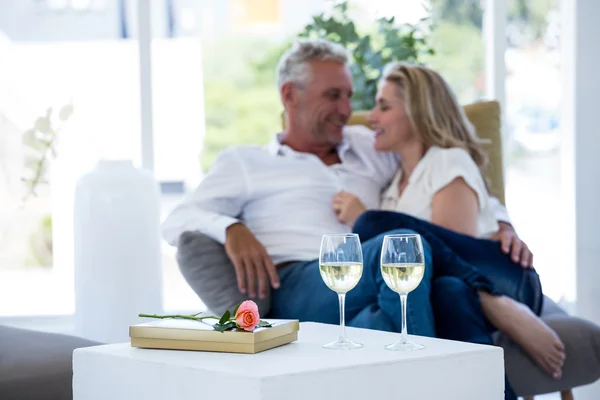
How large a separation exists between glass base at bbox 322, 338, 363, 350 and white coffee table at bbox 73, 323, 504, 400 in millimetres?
17

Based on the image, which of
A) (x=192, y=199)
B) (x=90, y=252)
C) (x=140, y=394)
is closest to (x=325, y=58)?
(x=192, y=199)

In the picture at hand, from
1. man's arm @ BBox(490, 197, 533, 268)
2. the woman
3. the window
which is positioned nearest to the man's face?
the woman

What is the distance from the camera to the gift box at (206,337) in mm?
1467

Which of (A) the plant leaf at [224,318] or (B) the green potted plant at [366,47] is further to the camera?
(B) the green potted plant at [366,47]

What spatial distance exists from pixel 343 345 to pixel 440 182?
1.30m

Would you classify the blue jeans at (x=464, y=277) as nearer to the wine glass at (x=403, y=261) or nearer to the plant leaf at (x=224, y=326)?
the wine glass at (x=403, y=261)

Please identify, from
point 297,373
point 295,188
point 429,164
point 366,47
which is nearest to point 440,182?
point 429,164

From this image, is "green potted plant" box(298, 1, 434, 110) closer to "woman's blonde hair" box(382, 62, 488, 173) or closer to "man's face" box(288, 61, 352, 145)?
"man's face" box(288, 61, 352, 145)

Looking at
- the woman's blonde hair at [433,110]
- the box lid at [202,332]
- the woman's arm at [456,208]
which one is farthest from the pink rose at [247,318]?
the woman's blonde hair at [433,110]

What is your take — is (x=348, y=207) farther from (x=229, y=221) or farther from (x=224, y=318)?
(x=224, y=318)

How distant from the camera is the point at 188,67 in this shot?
4164mm

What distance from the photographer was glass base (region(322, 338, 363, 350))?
1524 mm

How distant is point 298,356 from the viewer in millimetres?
1449

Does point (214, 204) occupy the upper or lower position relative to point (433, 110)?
lower
